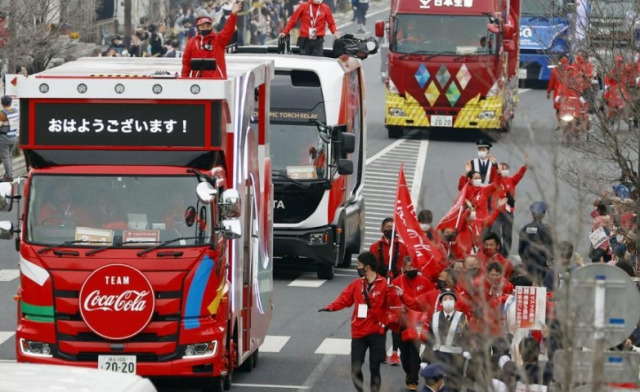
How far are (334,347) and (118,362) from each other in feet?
18.6

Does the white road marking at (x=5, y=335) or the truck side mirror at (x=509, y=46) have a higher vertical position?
the truck side mirror at (x=509, y=46)

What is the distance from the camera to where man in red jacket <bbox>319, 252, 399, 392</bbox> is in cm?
1741

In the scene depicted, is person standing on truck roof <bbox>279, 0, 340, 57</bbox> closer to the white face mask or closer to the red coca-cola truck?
the red coca-cola truck

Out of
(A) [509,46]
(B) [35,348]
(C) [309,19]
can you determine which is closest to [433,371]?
(B) [35,348]

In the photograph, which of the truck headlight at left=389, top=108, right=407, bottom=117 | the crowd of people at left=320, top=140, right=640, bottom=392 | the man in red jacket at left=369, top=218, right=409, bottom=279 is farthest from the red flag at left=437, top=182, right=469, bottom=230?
the truck headlight at left=389, top=108, right=407, bottom=117

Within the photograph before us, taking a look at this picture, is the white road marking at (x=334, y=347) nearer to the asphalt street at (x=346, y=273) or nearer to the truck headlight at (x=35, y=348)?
the asphalt street at (x=346, y=273)

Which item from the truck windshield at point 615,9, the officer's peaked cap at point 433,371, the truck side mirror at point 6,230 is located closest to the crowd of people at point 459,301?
the officer's peaked cap at point 433,371

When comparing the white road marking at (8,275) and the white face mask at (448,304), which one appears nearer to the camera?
the white face mask at (448,304)

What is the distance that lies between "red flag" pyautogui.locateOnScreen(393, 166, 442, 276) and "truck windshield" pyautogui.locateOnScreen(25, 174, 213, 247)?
3945 mm

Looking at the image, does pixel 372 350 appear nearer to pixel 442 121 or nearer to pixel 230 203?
pixel 230 203

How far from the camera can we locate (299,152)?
2616 cm

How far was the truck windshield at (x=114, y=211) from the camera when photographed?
54.4 ft

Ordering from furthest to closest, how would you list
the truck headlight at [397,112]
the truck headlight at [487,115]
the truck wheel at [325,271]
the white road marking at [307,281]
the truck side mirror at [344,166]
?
the truck headlight at [397,112]
the truck headlight at [487,115]
the truck wheel at [325,271]
the white road marking at [307,281]
the truck side mirror at [344,166]

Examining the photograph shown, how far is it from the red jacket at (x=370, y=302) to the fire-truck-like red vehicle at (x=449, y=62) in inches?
898
